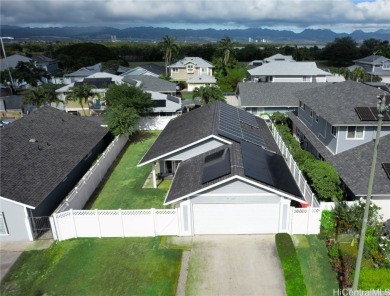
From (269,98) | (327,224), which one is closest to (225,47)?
(269,98)

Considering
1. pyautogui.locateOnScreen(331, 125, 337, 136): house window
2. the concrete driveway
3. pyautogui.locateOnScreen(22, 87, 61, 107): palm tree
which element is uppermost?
pyautogui.locateOnScreen(22, 87, 61, 107): palm tree

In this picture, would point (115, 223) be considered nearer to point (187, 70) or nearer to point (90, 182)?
point (90, 182)

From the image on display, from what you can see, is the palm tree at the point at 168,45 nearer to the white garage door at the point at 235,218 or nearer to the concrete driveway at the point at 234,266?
the white garage door at the point at 235,218

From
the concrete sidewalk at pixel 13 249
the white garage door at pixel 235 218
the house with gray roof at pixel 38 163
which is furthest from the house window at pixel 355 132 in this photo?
the concrete sidewalk at pixel 13 249

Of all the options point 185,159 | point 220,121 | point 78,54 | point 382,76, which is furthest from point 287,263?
point 78,54

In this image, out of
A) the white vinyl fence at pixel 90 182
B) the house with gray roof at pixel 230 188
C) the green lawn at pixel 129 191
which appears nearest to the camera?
the house with gray roof at pixel 230 188

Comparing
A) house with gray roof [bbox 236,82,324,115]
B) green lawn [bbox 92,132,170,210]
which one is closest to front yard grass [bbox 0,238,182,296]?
green lawn [bbox 92,132,170,210]

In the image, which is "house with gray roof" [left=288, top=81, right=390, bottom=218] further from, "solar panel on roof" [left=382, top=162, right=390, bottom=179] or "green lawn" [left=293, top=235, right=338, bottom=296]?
"green lawn" [left=293, top=235, right=338, bottom=296]
